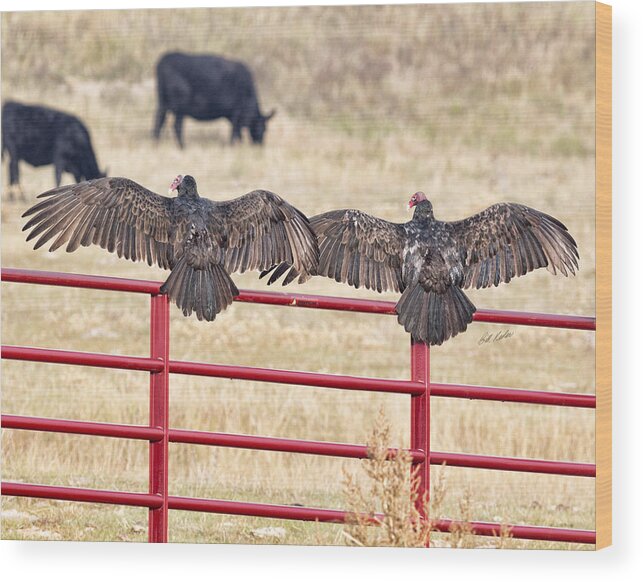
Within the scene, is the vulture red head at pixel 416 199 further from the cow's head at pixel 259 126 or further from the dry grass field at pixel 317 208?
the cow's head at pixel 259 126

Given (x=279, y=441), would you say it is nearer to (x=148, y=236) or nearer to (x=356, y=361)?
(x=356, y=361)

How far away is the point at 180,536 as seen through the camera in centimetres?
652

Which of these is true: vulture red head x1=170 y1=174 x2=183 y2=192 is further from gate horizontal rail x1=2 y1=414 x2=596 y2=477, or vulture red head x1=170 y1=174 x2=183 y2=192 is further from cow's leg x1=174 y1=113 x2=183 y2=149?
gate horizontal rail x1=2 y1=414 x2=596 y2=477

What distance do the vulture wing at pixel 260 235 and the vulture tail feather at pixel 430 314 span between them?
435 millimetres

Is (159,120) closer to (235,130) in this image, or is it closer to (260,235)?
(235,130)

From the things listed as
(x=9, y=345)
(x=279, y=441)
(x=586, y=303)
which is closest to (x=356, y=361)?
(x=279, y=441)

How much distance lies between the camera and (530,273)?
6.35 metres

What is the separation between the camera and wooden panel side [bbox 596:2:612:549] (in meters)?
6.29

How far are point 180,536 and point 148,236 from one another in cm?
132

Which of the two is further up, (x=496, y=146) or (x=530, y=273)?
(x=496, y=146)

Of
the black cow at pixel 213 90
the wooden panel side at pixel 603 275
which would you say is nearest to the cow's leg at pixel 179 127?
the black cow at pixel 213 90

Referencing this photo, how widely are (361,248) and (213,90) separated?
100 centimetres

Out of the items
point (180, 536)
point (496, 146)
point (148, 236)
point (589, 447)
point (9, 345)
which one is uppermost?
point (496, 146)

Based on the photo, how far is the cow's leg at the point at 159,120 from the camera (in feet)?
21.5
